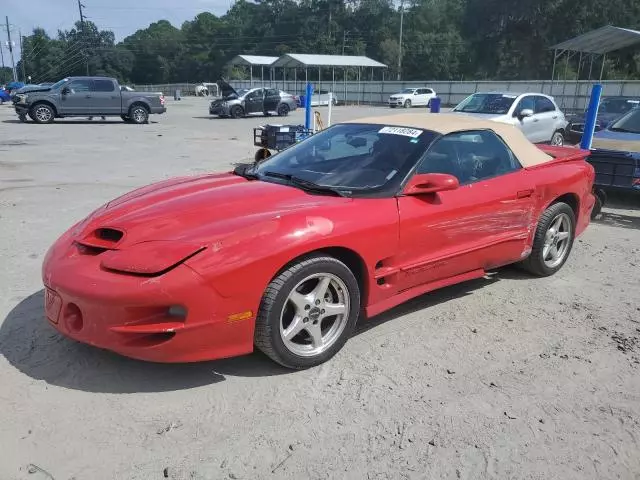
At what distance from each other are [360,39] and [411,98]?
56035mm

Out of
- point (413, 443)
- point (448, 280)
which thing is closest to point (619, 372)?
point (448, 280)

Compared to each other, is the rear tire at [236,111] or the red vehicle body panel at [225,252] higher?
the red vehicle body panel at [225,252]

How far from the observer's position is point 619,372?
3.27 meters

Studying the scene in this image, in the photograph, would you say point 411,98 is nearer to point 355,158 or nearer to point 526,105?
point 526,105

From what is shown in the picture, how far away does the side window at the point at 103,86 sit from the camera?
2072 cm

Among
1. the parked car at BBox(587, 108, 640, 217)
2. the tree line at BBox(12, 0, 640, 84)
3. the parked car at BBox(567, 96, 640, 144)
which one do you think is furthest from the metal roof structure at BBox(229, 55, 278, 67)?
the parked car at BBox(587, 108, 640, 217)

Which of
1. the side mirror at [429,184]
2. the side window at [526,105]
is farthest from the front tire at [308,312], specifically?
the side window at [526,105]

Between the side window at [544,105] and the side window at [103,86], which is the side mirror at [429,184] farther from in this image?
the side window at [103,86]

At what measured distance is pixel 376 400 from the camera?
Result: 2.90m

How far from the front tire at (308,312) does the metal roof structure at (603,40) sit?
1844 centimetres

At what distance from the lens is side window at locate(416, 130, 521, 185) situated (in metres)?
3.85

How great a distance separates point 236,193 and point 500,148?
226 centimetres

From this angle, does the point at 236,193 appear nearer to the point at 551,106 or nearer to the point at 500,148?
the point at 500,148

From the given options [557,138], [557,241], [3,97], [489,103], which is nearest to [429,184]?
[557,241]
